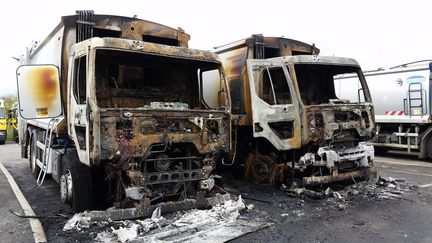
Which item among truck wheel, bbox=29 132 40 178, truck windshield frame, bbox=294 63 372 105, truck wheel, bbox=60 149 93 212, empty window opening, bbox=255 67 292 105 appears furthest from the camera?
truck wheel, bbox=29 132 40 178

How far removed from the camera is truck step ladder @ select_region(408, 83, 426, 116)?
11758mm

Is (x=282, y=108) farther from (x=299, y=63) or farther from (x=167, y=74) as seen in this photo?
(x=167, y=74)

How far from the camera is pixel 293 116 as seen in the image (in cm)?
682

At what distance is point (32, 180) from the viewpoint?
8.98 m

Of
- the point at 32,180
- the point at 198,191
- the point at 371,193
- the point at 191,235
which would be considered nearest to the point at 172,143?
the point at 198,191

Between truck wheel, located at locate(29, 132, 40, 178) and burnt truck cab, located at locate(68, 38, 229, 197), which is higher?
burnt truck cab, located at locate(68, 38, 229, 197)

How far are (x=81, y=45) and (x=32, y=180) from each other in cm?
492

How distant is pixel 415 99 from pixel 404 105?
0.46 metres

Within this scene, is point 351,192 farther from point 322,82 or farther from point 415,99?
point 415,99

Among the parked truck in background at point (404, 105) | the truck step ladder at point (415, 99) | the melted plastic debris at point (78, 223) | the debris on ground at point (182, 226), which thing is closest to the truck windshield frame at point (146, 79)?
the debris on ground at point (182, 226)

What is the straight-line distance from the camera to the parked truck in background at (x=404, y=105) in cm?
1173

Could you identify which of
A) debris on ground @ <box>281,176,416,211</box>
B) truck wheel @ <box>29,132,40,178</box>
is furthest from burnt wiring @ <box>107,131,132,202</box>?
truck wheel @ <box>29,132,40,178</box>

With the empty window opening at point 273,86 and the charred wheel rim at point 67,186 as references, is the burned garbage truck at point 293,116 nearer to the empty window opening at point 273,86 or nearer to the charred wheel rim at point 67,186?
the empty window opening at point 273,86

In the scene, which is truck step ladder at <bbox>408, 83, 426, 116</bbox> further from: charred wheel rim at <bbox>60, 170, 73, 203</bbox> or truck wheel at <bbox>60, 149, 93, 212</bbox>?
charred wheel rim at <bbox>60, 170, 73, 203</bbox>
